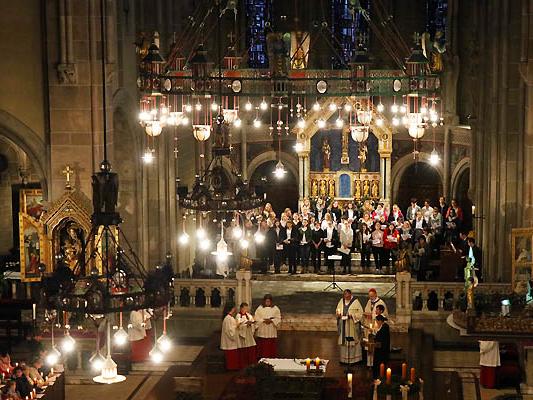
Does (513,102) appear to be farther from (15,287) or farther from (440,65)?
(15,287)

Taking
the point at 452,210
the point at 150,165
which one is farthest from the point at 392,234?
the point at 150,165

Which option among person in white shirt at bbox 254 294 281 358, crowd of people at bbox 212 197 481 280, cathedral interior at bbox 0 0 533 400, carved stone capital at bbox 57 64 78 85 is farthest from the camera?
crowd of people at bbox 212 197 481 280

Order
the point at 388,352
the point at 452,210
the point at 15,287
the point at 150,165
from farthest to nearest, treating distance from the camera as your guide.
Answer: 1. the point at 452,210
2. the point at 150,165
3. the point at 15,287
4. the point at 388,352

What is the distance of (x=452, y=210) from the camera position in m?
36.8

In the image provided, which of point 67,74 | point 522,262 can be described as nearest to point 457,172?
point 522,262

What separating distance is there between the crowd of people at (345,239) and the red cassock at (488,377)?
21.5 feet

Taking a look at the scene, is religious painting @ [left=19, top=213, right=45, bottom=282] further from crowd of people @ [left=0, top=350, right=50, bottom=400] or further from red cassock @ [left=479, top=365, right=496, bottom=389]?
red cassock @ [left=479, top=365, right=496, bottom=389]

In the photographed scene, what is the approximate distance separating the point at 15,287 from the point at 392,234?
30.9 ft

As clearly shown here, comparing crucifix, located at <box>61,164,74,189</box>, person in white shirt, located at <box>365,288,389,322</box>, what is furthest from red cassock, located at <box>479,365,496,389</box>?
crucifix, located at <box>61,164,74,189</box>

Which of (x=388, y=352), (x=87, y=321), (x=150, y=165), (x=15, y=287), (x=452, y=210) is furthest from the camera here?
(x=452, y=210)

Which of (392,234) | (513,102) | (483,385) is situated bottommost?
(483,385)

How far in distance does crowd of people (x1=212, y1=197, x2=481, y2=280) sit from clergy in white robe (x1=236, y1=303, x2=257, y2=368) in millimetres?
5327

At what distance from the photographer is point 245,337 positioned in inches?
1101

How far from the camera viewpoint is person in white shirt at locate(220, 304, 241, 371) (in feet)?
90.6
